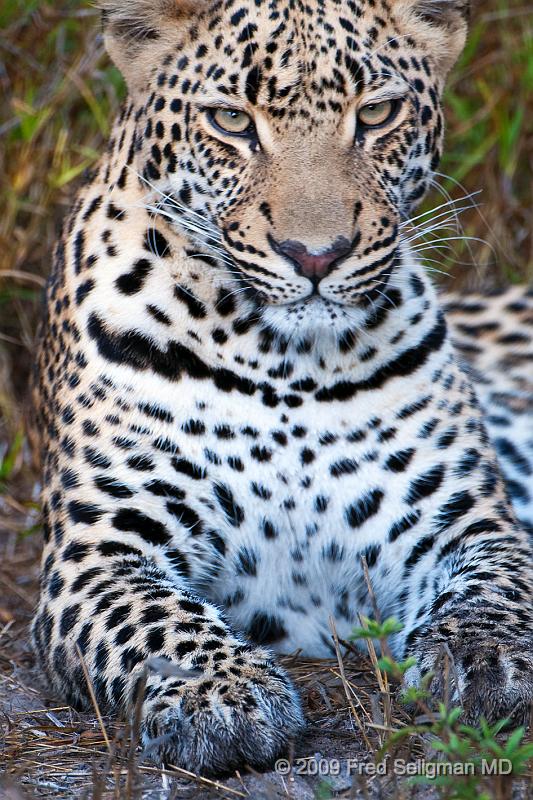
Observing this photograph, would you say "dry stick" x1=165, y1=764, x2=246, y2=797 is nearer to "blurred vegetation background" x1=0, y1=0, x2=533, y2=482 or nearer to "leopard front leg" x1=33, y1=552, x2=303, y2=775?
"leopard front leg" x1=33, y1=552, x2=303, y2=775

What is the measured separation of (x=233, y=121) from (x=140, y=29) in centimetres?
52

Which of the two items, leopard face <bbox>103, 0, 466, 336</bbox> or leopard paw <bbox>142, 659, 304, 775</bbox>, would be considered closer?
leopard paw <bbox>142, 659, 304, 775</bbox>

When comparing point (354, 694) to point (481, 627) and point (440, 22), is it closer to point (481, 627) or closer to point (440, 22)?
point (481, 627)

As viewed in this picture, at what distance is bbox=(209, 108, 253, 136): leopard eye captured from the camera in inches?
Answer: 162

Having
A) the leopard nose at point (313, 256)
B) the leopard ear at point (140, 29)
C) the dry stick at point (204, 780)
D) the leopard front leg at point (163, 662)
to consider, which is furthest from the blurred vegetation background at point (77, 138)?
the dry stick at point (204, 780)

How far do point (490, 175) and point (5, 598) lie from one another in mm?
3674

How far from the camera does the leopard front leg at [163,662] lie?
11.5 feet

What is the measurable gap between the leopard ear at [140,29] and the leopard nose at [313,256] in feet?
3.04

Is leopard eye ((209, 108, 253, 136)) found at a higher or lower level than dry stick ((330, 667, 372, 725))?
higher

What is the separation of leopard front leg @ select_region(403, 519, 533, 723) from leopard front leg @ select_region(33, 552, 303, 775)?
44 cm

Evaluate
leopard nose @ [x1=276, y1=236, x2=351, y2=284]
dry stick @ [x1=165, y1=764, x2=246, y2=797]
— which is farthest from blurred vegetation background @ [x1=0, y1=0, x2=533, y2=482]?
dry stick @ [x1=165, y1=764, x2=246, y2=797]

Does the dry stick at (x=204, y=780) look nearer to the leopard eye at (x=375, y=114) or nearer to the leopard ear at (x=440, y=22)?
the leopard eye at (x=375, y=114)

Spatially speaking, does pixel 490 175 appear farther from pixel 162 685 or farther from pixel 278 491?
pixel 162 685

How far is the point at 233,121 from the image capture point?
4.14 metres
